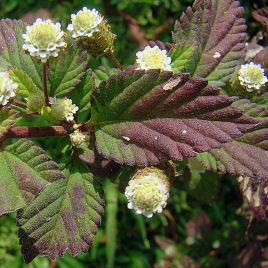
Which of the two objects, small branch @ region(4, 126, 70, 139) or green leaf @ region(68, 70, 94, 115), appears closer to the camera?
small branch @ region(4, 126, 70, 139)

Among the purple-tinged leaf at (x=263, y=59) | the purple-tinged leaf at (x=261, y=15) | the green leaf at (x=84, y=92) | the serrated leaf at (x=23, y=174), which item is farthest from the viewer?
the purple-tinged leaf at (x=261, y=15)

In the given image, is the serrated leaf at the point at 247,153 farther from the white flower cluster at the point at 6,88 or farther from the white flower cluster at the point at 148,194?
the white flower cluster at the point at 6,88

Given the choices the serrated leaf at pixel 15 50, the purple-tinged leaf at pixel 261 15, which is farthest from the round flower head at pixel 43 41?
the purple-tinged leaf at pixel 261 15

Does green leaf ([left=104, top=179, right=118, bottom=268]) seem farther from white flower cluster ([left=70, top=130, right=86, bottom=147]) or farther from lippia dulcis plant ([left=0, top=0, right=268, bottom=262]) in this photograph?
white flower cluster ([left=70, top=130, right=86, bottom=147])

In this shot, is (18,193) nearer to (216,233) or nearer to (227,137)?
(227,137)

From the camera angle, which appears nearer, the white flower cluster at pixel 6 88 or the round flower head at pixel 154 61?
the white flower cluster at pixel 6 88

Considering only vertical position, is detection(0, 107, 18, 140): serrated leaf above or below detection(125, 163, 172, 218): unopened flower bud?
above

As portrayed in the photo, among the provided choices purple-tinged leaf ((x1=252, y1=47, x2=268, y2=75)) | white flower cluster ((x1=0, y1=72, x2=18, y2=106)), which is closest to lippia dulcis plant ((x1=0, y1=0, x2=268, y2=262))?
white flower cluster ((x1=0, y1=72, x2=18, y2=106))

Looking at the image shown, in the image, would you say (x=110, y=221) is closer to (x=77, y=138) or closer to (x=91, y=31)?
(x=77, y=138)
